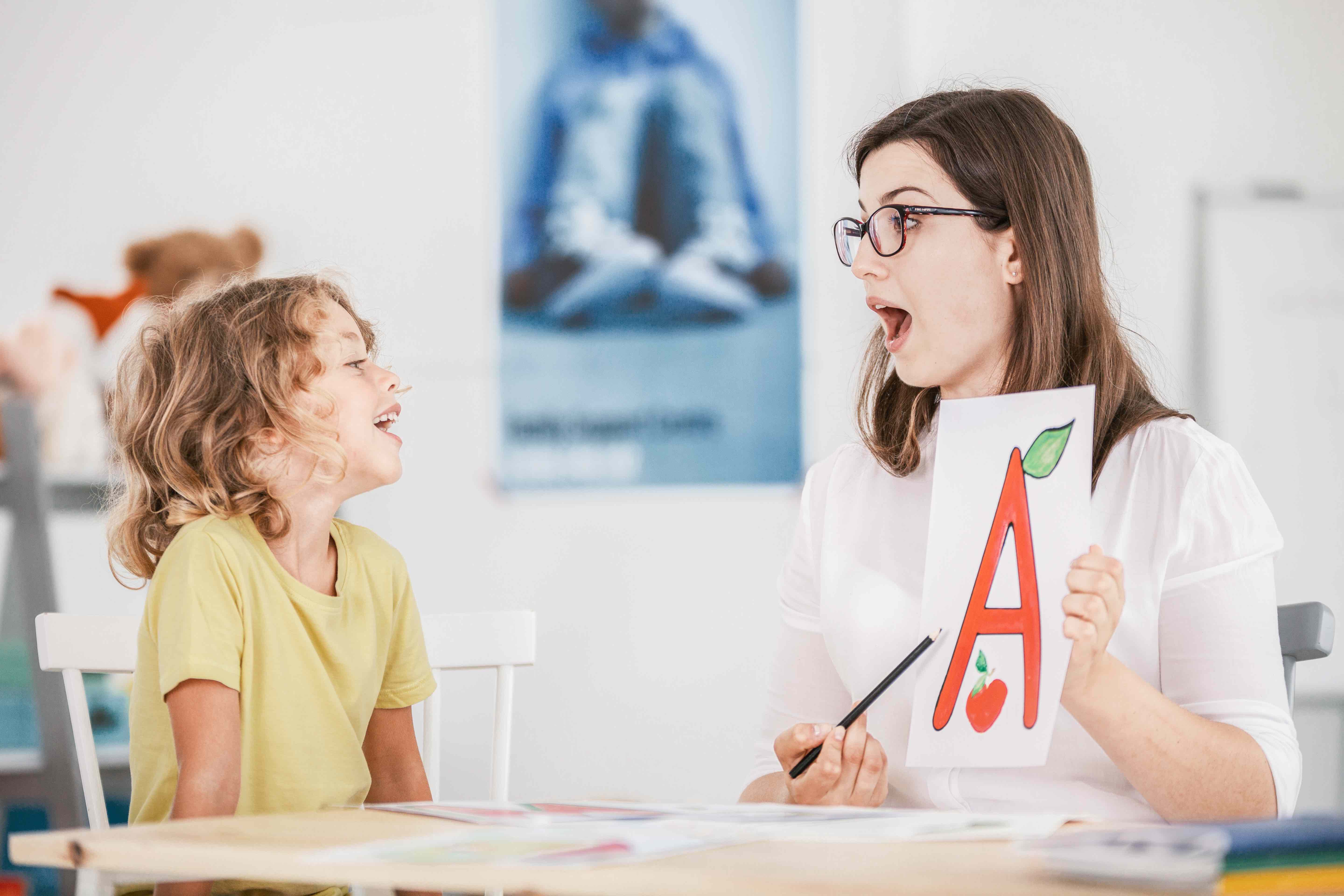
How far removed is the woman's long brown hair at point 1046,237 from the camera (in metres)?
1.08

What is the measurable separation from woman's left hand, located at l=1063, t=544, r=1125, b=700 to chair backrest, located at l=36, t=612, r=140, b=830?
913mm

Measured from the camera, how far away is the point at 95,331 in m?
2.72

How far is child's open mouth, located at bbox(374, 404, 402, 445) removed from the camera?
121 centimetres

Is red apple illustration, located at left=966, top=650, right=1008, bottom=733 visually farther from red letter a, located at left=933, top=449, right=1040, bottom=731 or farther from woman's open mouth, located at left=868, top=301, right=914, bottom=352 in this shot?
woman's open mouth, located at left=868, top=301, right=914, bottom=352

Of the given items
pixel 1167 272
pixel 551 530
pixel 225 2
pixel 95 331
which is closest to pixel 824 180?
pixel 1167 272

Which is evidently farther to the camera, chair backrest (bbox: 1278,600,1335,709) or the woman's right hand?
chair backrest (bbox: 1278,600,1335,709)

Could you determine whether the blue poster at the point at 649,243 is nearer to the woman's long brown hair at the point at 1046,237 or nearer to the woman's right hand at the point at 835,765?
the woman's long brown hair at the point at 1046,237

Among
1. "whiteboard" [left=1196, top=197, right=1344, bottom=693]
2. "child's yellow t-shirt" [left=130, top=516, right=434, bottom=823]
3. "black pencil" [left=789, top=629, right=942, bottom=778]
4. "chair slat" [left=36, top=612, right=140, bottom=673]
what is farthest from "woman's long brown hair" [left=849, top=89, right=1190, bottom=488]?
"whiteboard" [left=1196, top=197, right=1344, bottom=693]

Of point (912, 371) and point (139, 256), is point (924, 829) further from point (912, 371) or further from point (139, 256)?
point (139, 256)

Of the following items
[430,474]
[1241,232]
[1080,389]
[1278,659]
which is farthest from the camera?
[430,474]

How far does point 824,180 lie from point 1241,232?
0.94 m

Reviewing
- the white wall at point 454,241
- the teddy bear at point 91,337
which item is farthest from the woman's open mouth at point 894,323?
the teddy bear at point 91,337

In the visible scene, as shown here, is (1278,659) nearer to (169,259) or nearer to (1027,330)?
(1027,330)

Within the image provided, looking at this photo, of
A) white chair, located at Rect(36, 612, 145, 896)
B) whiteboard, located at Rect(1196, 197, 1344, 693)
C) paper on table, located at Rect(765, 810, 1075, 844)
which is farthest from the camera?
whiteboard, located at Rect(1196, 197, 1344, 693)
